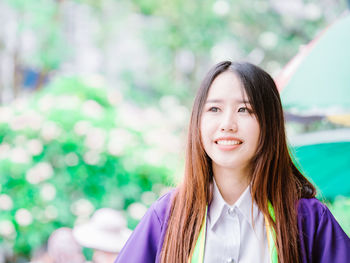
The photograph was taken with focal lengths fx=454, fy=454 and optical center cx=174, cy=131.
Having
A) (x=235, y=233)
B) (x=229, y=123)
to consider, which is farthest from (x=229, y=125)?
(x=235, y=233)

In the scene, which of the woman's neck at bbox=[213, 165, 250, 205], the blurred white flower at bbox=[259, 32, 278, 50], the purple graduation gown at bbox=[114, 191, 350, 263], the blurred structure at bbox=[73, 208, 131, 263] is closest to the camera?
the purple graduation gown at bbox=[114, 191, 350, 263]

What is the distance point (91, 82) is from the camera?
12.4 feet

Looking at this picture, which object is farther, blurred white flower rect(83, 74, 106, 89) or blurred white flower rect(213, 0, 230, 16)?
blurred white flower rect(213, 0, 230, 16)

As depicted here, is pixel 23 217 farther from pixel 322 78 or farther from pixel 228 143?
pixel 228 143

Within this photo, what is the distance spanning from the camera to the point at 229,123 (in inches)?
46.7

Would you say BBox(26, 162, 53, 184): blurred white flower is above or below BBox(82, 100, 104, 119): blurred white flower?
below

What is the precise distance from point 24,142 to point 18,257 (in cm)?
87

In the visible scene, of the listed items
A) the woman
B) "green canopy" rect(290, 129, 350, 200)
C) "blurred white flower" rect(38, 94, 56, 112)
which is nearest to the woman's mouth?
the woman

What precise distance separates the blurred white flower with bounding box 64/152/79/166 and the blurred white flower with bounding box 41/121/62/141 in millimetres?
163

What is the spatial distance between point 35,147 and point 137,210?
86 cm

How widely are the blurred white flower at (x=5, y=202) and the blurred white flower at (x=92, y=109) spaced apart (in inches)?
32.5

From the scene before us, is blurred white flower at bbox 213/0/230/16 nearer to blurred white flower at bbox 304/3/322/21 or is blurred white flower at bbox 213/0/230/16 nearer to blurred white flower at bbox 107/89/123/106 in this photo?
blurred white flower at bbox 304/3/322/21

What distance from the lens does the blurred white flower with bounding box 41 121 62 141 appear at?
126 inches

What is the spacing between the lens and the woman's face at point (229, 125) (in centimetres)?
120
